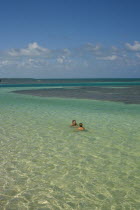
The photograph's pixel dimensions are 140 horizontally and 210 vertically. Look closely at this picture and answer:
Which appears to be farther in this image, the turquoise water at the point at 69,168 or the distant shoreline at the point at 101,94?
the distant shoreline at the point at 101,94

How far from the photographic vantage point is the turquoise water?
5832mm

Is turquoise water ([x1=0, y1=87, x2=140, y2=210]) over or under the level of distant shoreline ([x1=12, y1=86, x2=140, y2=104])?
under

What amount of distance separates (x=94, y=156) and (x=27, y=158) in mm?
2799

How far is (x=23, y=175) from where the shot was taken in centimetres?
721

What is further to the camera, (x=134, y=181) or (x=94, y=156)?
(x=94, y=156)

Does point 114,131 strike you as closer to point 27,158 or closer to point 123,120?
point 123,120

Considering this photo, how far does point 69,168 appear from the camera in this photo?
309 inches

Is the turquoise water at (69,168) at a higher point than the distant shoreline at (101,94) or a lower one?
lower

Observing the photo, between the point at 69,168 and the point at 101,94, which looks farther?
the point at 101,94

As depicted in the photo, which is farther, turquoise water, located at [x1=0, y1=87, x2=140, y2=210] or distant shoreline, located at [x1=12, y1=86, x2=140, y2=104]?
distant shoreline, located at [x1=12, y1=86, x2=140, y2=104]

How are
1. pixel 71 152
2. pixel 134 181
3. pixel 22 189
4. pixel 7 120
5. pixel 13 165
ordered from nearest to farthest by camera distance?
1. pixel 22 189
2. pixel 134 181
3. pixel 13 165
4. pixel 71 152
5. pixel 7 120

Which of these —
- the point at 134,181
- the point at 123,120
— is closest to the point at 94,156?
the point at 134,181

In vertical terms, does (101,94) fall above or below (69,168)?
above

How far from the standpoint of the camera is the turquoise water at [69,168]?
19.1 ft
